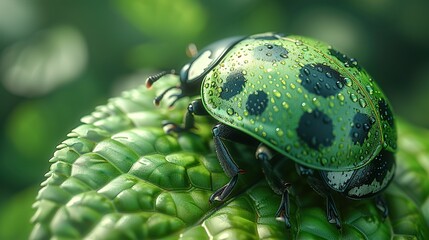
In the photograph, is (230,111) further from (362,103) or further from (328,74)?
(362,103)

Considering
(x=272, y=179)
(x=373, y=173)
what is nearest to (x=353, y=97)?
(x=373, y=173)

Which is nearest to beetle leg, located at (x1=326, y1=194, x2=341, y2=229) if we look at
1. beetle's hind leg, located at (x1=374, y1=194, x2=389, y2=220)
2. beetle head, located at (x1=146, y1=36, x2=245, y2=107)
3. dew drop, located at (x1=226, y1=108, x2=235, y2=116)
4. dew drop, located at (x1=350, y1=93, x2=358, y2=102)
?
beetle's hind leg, located at (x1=374, y1=194, x2=389, y2=220)

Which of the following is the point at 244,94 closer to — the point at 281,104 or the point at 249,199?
the point at 281,104

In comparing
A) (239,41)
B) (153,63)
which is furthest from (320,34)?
(239,41)

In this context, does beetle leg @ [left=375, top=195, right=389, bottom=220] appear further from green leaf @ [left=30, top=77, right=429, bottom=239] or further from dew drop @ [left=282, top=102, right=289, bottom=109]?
dew drop @ [left=282, top=102, right=289, bottom=109]

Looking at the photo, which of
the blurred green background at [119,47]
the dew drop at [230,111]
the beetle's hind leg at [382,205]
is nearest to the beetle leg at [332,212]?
the beetle's hind leg at [382,205]

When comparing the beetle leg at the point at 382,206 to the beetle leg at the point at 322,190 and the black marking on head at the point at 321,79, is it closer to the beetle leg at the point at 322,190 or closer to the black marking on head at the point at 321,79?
the beetle leg at the point at 322,190
